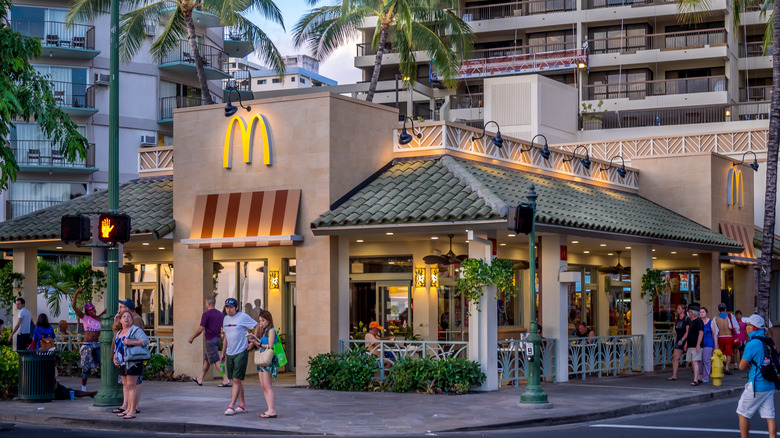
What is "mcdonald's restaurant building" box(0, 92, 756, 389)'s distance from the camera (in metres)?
20.8

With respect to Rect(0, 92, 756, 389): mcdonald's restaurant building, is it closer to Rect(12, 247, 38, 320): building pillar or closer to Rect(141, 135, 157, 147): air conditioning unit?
Rect(12, 247, 38, 320): building pillar

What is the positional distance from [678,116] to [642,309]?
34.9 metres

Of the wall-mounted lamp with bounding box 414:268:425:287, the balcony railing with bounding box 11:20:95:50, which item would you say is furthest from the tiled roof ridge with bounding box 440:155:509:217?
the balcony railing with bounding box 11:20:95:50

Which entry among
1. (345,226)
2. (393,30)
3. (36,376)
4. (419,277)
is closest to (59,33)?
(393,30)

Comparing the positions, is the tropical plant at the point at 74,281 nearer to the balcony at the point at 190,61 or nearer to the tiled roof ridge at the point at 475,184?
the tiled roof ridge at the point at 475,184

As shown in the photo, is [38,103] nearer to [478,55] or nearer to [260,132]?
[260,132]

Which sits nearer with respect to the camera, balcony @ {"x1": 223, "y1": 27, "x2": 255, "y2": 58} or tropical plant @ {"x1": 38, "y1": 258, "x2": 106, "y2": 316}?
tropical plant @ {"x1": 38, "y1": 258, "x2": 106, "y2": 316}

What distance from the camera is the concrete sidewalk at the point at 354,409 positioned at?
15078 millimetres

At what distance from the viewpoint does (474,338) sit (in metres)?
20.1

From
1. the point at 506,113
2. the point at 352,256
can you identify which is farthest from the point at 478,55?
the point at 352,256

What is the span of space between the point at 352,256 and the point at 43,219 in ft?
24.9

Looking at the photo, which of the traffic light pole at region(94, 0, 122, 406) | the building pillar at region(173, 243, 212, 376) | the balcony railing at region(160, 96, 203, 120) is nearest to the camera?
the traffic light pole at region(94, 0, 122, 406)

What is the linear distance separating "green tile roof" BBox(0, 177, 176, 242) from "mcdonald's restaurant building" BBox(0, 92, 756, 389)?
53 mm

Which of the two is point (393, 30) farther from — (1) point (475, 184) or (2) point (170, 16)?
(1) point (475, 184)
